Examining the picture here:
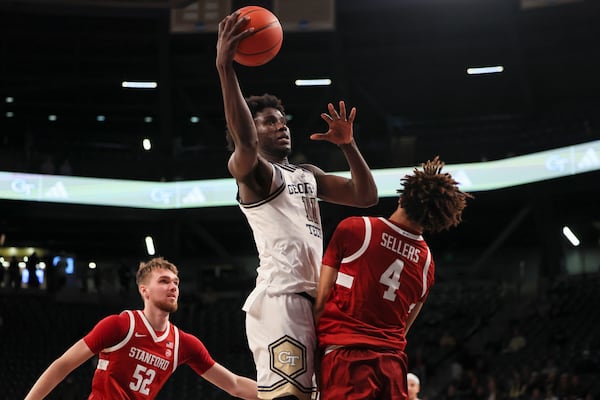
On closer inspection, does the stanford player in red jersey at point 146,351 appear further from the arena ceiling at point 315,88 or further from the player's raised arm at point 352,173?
the arena ceiling at point 315,88

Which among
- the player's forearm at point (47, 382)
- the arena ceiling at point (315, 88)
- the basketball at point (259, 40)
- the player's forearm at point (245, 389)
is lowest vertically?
the player's forearm at point (245, 389)

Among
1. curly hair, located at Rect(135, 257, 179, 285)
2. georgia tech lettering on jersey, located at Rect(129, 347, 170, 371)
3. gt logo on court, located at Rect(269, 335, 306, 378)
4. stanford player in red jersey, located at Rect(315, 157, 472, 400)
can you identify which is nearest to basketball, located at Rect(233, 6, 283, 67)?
stanford player in red jersey, located at Rect(315, 157, 472, 400)

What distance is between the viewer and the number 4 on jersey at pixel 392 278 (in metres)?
4.15

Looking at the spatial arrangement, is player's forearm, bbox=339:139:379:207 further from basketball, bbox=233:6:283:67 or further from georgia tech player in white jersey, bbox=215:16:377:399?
basketball, bbox=233:6:283:67

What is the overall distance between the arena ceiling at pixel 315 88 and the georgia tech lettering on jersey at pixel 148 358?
16463 mm

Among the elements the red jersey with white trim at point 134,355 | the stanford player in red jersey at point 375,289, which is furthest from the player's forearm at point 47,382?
the stanford player in red jersey at point 375,289

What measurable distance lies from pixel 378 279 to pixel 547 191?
1880 cm

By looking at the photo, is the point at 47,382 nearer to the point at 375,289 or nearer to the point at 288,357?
the point at 288,357

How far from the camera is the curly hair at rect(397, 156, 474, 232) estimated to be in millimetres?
4227

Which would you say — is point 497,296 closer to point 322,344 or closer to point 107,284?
point 107,284

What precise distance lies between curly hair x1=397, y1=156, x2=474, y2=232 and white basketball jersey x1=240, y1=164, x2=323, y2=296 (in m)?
0.52

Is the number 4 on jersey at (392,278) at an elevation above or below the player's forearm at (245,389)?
above

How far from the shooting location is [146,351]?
237 inches

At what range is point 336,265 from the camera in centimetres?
415
